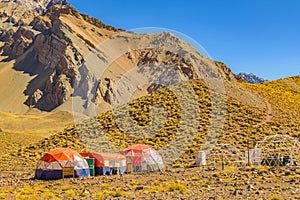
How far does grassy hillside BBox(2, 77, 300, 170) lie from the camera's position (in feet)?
137

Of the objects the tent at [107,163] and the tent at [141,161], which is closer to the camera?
the tent at [107,163]

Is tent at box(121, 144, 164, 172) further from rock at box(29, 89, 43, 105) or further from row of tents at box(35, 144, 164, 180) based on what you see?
rock at box(29, 89, 43, 105)

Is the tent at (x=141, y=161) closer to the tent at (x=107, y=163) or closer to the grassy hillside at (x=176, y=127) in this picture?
the tent at (x=107, y=163)

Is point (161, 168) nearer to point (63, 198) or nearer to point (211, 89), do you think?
point (63, 198)

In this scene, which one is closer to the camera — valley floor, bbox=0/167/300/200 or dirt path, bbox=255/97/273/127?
valley floor, bbox=0/167/300/200

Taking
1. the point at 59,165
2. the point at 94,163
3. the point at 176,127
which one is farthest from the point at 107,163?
the point at 176,127

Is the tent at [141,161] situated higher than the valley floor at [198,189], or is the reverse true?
the tent at [141,161]

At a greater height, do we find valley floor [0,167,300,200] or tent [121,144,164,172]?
tent [121,144,164,172]

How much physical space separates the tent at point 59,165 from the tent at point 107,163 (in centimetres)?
115

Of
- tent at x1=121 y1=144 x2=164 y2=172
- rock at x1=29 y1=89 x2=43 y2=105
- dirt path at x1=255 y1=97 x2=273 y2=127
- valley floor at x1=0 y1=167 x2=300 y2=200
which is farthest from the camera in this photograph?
rock at x1=29 y1=89 x2=43 y2=105

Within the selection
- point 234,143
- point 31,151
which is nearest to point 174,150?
point 234,143

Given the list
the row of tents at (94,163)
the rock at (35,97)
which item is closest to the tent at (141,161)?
the row of tents at (94,163)

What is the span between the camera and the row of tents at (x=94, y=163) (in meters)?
26.6

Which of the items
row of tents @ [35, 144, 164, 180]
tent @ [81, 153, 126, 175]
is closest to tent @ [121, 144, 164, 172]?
row of tents @ [35, 144, 164, 180]
